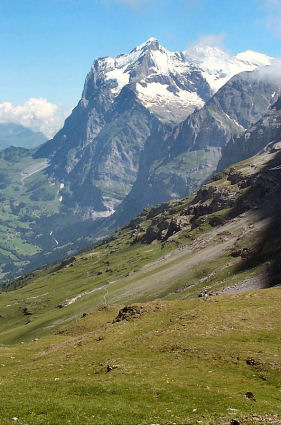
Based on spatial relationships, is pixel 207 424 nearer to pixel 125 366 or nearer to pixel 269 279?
pixel 125 366

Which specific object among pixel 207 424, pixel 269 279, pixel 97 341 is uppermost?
pixel 207 424

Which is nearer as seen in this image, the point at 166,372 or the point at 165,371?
the point at 166,372

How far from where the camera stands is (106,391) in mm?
50250

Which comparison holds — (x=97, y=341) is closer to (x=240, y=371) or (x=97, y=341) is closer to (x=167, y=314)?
(x=167, y=314)

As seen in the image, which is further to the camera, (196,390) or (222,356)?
(222,356)

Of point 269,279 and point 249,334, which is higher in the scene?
point 249,334

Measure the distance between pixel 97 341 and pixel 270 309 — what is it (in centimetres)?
3447

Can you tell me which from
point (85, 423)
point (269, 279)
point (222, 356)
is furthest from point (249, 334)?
point (269, 279)

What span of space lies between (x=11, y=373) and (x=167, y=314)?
3583 cm

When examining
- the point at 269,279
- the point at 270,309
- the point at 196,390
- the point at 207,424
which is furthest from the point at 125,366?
the point at 269,279

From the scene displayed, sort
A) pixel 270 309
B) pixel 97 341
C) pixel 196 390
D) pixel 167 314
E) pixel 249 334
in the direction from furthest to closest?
1. pixel 167 314
2. pixel 97 341
3. pixel 270 309
4. pixel 249 334
5. pixel 196 390

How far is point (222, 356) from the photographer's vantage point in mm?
61375

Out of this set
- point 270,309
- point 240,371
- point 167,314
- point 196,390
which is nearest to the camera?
point 196,390

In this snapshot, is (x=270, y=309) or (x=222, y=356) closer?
(x=222, y=356)
